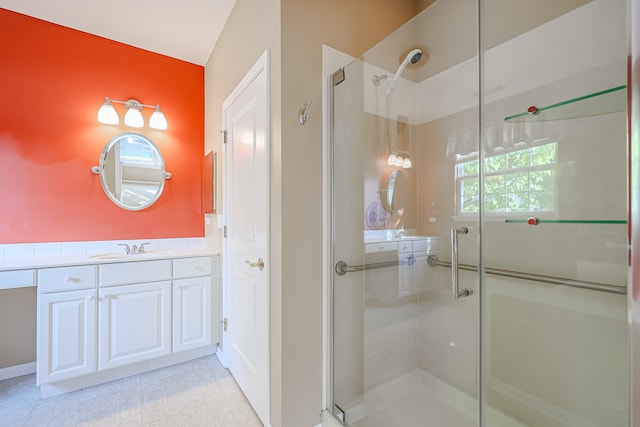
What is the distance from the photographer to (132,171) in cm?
259

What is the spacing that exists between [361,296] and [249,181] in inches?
40.4

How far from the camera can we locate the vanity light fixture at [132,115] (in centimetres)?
240

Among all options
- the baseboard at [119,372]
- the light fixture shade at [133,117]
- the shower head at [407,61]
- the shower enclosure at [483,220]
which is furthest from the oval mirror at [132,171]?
the shower head at [407,61]

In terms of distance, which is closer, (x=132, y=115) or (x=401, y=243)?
(x=401, y=243)

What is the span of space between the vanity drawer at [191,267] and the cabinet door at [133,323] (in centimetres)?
12

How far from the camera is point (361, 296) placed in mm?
1631

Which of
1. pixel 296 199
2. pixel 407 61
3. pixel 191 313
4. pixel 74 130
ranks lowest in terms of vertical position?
pixel 191 313

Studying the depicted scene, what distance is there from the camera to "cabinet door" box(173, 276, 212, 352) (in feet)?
7.38

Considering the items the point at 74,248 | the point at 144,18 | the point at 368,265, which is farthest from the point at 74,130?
the point at 368,265

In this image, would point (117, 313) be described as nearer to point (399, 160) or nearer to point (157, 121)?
point (157, 121)

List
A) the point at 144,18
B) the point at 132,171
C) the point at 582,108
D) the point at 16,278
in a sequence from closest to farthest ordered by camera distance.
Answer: the point at 582,108, the point at 16,278, the point at 144,18, the point at 132,171

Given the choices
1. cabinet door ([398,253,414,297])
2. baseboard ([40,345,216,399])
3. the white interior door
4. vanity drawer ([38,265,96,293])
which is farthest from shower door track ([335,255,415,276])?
vanity drawer ([38,265,96,293])

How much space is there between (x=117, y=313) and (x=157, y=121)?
5.68 feet

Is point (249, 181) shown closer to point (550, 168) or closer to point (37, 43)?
point (550, 168)
